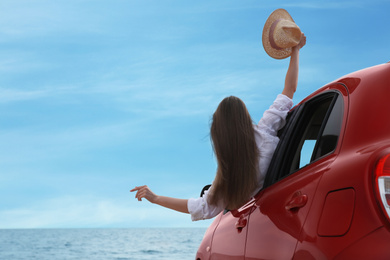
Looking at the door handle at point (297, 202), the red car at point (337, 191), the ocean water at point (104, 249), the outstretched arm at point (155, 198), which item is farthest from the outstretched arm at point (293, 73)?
the ocean water at point (104, 249)

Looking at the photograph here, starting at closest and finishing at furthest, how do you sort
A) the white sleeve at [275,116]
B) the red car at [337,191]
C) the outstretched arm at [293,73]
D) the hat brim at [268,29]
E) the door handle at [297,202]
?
the red car at [337,191], the door handle at [297,202], the white sleeve at [275,116], the outstretched arm at [293,73], the hat brim at [268,29]

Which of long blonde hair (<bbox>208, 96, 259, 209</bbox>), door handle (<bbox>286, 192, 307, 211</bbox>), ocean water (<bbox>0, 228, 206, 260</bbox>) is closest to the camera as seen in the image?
door handle (<bbox>286, 192, 307, 211</bbox>)

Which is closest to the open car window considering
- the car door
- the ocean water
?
the car door

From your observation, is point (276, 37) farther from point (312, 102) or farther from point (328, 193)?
point (328, 193)

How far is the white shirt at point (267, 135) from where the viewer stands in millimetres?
3619

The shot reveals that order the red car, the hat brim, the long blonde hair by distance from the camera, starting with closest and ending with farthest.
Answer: the red car → the long blonde hair → the hat brim

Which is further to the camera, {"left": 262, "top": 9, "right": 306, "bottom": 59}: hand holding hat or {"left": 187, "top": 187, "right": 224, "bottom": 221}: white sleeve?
{"left": 262, "top": 9, "right": 306, "bottom": 59}: hand holding hat

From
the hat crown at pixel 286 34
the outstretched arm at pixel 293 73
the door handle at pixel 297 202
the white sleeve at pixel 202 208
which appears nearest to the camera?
the door handle at pixel 297 202

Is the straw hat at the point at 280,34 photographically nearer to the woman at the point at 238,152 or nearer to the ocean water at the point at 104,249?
the woman at the point at 238,152

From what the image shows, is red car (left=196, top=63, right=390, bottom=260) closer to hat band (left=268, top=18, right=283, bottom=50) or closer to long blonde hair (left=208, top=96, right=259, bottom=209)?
long blonde hair (left=208, top=96, right=259, bottom=209)

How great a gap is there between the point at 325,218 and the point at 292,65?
6.13ft

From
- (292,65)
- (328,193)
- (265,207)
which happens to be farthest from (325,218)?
(292,65)

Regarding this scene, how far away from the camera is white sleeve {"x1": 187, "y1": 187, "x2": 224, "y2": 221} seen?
3.80 metres

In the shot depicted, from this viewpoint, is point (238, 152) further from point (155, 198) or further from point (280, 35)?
point (280, 35)
